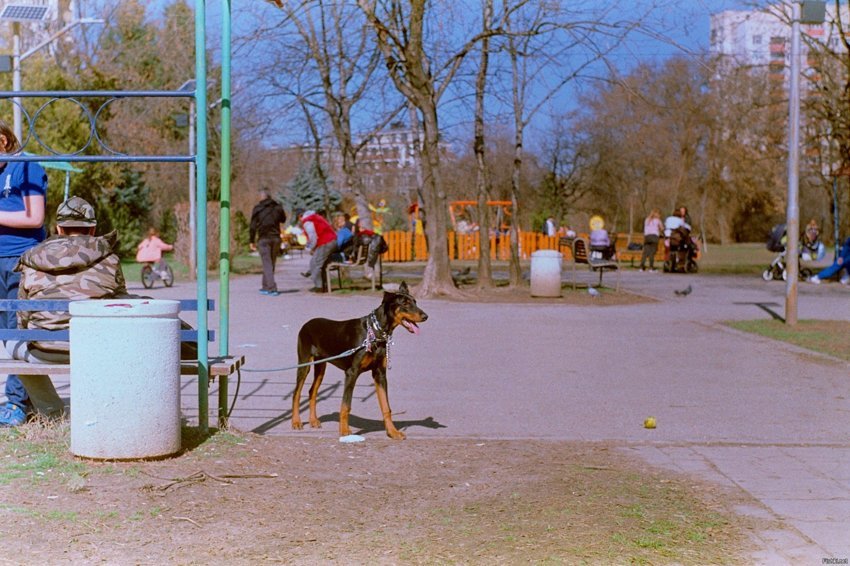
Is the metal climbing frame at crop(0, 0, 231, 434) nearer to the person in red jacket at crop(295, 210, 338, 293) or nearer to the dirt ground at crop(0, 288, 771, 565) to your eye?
the dirt ground at crop(0, 288, 771, 565)

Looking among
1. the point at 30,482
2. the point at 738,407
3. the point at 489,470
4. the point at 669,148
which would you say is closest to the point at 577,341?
the point at 738,407

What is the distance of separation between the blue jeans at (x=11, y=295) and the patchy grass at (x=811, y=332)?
331 inches

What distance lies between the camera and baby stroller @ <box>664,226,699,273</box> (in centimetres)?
3175

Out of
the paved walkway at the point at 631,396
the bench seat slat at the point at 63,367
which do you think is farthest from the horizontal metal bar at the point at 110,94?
the paved walkway at the point at 631,396

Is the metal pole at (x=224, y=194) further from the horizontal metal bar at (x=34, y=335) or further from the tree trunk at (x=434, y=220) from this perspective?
the tree trunk at (x=434, y=220)

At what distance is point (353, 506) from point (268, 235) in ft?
56.5

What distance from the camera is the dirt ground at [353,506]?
188 inches

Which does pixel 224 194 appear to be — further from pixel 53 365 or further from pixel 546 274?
pixel 546 274

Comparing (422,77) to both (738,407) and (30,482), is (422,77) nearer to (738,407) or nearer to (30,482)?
(738,407)

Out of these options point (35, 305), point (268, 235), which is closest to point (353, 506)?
point (35, 305)

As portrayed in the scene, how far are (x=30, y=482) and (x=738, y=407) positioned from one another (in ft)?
18.2

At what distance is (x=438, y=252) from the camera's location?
67.5ft

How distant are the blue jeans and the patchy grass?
8404 millimetres

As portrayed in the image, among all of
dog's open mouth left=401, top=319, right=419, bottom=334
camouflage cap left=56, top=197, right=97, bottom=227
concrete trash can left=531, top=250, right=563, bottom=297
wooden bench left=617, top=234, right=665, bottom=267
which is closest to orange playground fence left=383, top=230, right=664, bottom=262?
wooden bench left=617, top=234, right=665, bottom=267
